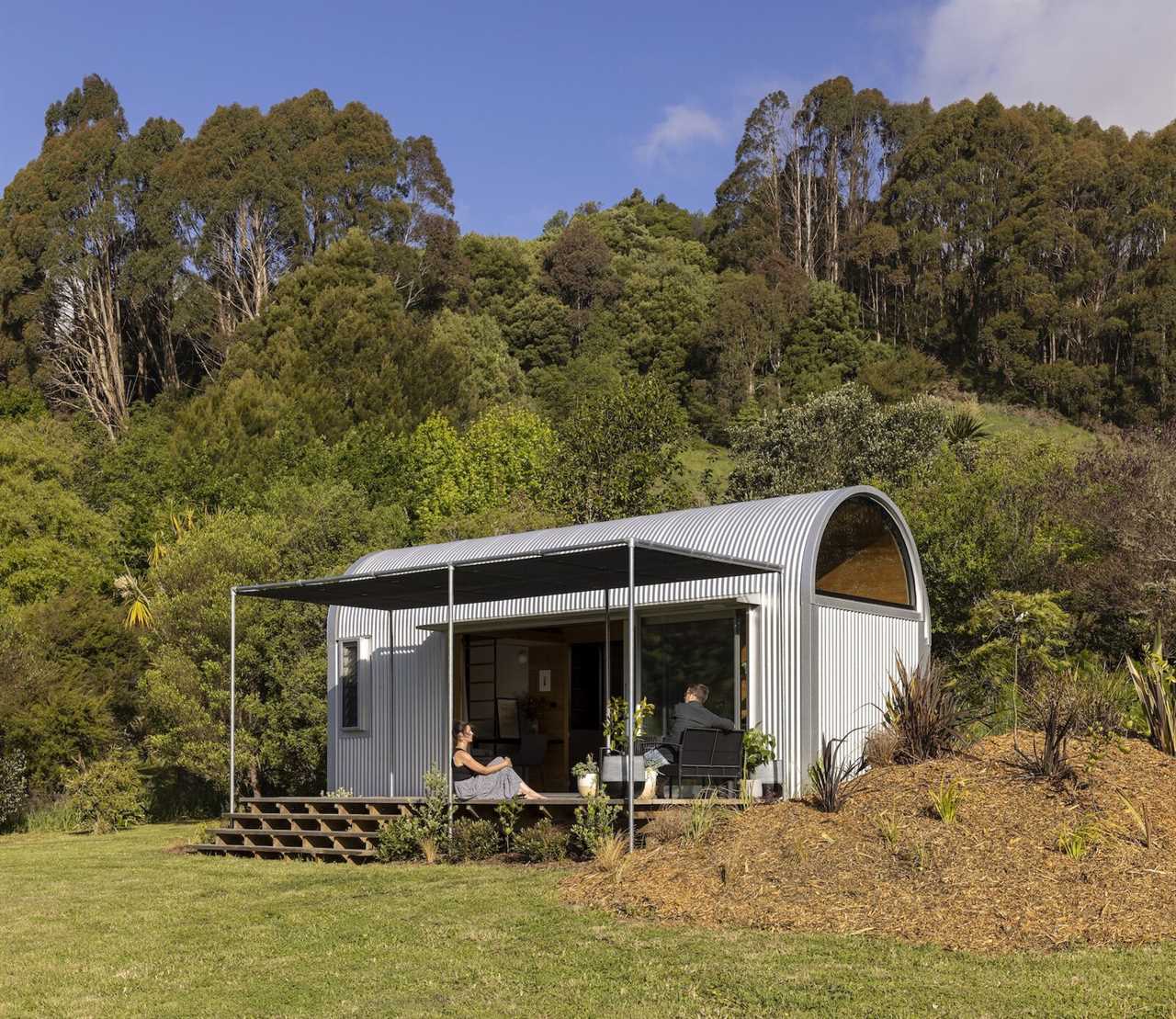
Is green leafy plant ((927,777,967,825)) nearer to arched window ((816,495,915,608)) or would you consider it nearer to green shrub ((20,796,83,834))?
arched window ((816,495,915,608))

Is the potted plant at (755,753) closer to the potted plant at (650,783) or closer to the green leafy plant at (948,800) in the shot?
the potted plant at (650,783)

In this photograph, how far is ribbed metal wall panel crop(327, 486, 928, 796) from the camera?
12.8 metres

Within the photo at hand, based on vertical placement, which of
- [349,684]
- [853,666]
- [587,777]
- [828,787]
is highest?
[853,666]

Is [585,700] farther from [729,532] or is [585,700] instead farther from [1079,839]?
[1079,839]

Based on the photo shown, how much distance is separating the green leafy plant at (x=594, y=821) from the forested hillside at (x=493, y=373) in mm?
7603

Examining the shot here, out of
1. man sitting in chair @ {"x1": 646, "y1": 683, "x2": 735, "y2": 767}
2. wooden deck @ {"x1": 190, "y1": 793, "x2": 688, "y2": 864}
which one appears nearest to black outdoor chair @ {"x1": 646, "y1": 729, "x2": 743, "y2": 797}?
man sitting in chair @ {"x1": 646, "y1": 683, "x2": 735, "y2": 767}

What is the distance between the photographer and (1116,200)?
51375 millimetres

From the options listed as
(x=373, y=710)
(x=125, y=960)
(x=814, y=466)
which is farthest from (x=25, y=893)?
(x=814, y=466)

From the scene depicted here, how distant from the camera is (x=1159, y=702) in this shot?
11.7 metres

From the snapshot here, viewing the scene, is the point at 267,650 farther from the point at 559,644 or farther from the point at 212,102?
the point at 212,102

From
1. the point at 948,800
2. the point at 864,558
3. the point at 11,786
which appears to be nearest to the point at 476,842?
the point at 948,800

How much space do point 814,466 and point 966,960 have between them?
905 inches

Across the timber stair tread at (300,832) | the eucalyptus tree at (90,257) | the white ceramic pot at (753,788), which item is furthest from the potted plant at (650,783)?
the eucalyptus tree at (90,257)

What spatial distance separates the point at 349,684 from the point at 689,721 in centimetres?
559
